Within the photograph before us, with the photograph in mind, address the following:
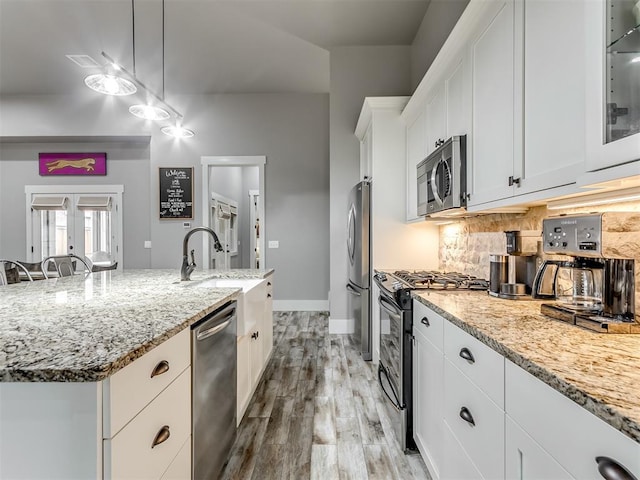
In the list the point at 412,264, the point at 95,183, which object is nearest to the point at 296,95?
the point at 412,264

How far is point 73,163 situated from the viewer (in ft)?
18.5

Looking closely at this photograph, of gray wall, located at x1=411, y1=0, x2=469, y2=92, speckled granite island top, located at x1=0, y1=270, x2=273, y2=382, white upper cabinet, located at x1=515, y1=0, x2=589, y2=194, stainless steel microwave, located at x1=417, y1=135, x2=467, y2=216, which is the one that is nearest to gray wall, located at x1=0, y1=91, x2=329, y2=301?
gray wall, located at x1=411, y1=0, x2=469, y2=92

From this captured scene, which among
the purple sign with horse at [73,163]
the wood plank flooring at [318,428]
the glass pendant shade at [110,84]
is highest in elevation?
the purple sign with horse at [73,163]

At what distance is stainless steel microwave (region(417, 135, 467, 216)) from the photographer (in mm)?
1760

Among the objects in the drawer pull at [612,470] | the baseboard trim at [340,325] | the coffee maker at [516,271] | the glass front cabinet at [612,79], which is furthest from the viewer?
the baseboard trim at [340,325]

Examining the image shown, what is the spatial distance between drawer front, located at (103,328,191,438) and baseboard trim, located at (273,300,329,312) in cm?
400

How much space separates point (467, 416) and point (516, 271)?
0.81 metres

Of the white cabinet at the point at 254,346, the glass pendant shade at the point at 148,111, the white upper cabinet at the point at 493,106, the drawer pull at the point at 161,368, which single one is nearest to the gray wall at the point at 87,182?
the glass pendant shade at the point at 148,111

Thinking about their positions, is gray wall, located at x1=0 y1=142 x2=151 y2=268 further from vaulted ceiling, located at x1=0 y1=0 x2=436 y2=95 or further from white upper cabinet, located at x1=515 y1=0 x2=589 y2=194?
white upper cabinet, located at x1=515 y1=0 x2=589 y2=194

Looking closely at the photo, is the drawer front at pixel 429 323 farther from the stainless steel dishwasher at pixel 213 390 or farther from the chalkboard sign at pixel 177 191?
the chalkboard sign at pixel 177 191

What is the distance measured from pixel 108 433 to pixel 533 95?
1.68 metres

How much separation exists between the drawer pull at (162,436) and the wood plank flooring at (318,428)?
2.57ft

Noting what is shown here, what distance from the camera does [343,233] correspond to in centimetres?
396

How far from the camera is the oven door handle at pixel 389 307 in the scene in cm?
177
